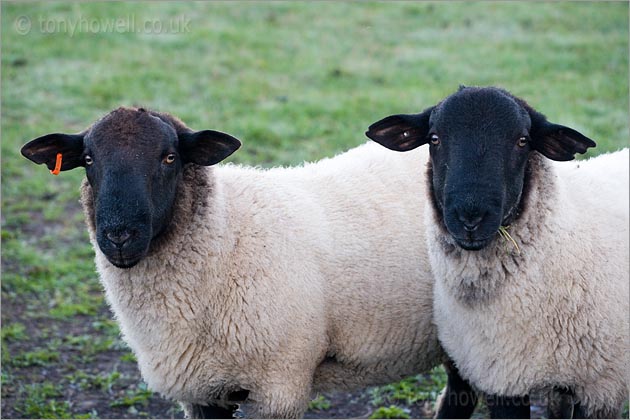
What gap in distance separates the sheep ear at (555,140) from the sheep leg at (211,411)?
2.25 meters

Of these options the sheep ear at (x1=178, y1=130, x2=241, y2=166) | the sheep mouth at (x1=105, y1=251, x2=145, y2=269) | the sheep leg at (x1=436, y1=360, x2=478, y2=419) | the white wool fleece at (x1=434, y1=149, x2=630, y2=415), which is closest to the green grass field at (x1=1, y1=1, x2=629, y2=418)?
the sheep leg at (x1=436, y1=360, x2=478, y2=419)

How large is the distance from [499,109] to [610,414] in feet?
5.68

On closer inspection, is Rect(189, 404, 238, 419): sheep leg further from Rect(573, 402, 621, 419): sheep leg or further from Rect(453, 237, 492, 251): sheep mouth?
Rect(573, 402, 621, 419): sheep leg

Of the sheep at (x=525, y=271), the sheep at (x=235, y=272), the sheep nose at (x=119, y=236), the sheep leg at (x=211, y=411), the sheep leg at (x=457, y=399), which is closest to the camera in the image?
the sheep nose at (x=119, y=236)

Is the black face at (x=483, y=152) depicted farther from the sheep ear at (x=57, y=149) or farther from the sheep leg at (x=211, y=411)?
the sheep ear at (x=57, y=149)

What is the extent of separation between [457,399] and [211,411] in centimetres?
162

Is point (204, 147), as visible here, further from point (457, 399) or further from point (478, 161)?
point (457, 399)

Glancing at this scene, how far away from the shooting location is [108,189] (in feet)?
14.7

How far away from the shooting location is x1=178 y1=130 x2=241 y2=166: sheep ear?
189 inches

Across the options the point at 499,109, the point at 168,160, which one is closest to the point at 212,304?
the point at 168,160

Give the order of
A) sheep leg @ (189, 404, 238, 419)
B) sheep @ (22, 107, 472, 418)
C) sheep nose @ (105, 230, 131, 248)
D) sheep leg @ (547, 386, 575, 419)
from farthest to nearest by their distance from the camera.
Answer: sheep leg @ (189, 404, 238, 419)
sheep leg @ (547, 386, 575, 419)
sheep @ (22, 107, 472, 418)
sheep nose @ (105, 230, 131, 248)

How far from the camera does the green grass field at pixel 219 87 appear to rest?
267 inches

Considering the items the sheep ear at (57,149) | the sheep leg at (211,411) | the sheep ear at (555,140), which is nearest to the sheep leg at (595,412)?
the sheep ear at (555,140)

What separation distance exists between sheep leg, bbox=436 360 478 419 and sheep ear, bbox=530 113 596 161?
1687 mm
